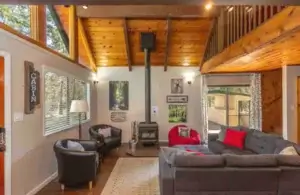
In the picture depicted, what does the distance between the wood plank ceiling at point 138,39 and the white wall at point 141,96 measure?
1.17ft

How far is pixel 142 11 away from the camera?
8.19m

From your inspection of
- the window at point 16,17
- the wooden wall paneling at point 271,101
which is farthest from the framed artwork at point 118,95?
the window at point 16,17

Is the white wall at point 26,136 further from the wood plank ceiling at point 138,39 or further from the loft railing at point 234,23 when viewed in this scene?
the loft railing at point 234,23

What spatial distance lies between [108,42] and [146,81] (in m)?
1.73

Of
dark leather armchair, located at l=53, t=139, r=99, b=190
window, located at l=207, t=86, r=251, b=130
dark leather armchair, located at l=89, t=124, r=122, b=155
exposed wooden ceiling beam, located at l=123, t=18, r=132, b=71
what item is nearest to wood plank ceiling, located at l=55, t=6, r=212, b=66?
exposed wooden ceiling beam, located at l=123, t=18, r=132, b=71

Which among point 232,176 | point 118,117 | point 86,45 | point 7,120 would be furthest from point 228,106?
point 7,120

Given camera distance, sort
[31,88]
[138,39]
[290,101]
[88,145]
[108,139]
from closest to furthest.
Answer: [31,88], [88,145], [290,101], [108,139], [138,39]

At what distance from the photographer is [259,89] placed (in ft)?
31.8

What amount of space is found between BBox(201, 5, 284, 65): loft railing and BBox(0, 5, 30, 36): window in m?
3.70

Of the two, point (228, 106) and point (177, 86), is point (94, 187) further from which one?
point (228, 106)

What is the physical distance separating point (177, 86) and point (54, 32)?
5169 millimetres

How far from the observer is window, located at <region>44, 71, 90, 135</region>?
18.9ft

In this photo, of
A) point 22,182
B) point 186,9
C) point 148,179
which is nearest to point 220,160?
point 148,179

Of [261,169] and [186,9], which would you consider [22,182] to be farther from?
[186,9]
